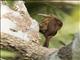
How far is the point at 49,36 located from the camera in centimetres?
129

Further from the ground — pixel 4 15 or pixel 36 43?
pixel 4 15

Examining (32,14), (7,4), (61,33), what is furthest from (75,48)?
(7,4)

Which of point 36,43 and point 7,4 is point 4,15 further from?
point 36,43

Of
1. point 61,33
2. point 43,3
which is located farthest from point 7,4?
point 61,33

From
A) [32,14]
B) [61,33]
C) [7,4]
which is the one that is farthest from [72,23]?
[7,4]

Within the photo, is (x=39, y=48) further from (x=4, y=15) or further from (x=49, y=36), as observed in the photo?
(x=4, y=15)

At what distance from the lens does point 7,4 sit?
121cm

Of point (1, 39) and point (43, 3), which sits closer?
point (1, 39)

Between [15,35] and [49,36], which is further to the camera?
[49,36]

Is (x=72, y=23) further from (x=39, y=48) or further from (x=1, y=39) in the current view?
(x=1, y=39)

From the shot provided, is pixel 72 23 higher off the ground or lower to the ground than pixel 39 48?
higher

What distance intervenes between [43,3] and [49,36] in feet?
0.50

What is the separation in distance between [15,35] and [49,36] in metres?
0.18

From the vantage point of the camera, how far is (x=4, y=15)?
1190 millimetres
